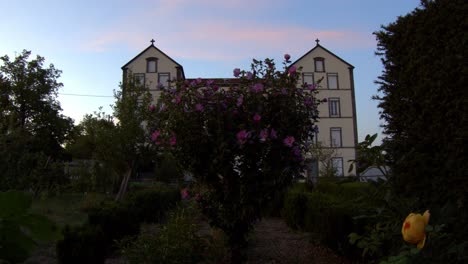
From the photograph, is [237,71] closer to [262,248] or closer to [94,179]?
[262,248]

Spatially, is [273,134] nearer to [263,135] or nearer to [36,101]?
[263,135]

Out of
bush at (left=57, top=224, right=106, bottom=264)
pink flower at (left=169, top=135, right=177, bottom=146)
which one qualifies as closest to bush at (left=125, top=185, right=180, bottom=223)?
bush at (left=57, top=224, right=106, bottom=264)

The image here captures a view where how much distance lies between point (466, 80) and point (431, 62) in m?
0.36

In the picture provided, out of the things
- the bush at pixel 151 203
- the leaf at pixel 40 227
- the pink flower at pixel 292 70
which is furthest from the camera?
the bush at pixel 151 203

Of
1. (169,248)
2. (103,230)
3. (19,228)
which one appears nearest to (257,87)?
(169,248)

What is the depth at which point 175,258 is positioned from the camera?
13.9 ft

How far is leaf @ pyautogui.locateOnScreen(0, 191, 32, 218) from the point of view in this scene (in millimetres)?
666

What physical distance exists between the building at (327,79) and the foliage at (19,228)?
32.4 metres

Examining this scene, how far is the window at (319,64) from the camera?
109 ft

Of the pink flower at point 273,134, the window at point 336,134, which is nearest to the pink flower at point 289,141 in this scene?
the pink flower at point 273,134

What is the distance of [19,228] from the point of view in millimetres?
689

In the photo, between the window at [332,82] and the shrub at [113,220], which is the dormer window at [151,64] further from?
the shrub at [113,220]

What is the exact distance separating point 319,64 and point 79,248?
1240 inches

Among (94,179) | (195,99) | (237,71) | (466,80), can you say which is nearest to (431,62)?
(466,80)
